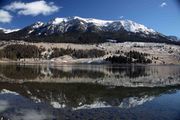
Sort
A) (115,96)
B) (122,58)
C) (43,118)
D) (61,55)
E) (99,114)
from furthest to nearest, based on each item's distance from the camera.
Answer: (61,55)
(122,58)
(115,96)
(99,114)
(43,118)

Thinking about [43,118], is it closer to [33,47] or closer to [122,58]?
[122,58]

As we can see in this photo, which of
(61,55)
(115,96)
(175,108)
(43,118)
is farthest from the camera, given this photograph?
(61,55)

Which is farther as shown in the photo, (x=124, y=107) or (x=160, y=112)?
(x=124, y=107)

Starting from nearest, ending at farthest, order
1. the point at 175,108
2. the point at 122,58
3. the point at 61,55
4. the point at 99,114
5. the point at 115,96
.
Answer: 1. the point at 99,114
2. the point at 175,108
3. the point at 115,96
4. the point at 122,58
5. the point at 61,55

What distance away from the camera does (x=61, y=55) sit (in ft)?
616

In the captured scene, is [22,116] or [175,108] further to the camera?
[175,108]

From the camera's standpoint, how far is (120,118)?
1516 centimetres

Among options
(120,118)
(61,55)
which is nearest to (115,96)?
(120,118)

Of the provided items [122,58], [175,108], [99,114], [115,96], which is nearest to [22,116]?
[99,114]

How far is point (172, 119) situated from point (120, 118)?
2.20 m

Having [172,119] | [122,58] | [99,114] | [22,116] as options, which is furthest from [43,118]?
[122,58]

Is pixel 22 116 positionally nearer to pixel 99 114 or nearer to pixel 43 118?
pixel 43 118

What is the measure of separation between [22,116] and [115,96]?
10497mm

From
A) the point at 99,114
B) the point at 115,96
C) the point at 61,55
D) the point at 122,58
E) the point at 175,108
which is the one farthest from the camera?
the point at 61,55
